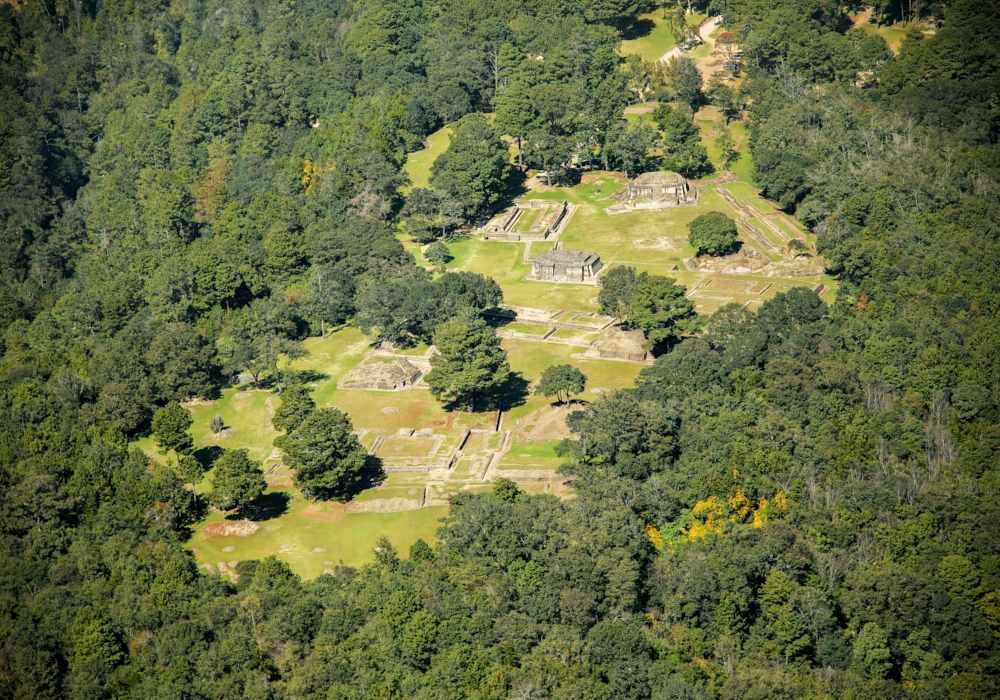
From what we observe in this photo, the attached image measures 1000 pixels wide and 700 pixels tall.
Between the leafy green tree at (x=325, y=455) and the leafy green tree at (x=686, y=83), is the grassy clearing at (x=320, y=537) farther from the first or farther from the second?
the leafy green tree at (x=686, y=83)

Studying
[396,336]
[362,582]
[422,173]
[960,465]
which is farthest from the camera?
[422,173]

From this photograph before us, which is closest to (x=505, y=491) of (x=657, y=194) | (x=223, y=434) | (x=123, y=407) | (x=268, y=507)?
(x=268, y=507)

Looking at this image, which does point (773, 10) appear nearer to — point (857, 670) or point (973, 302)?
point (973, 302)

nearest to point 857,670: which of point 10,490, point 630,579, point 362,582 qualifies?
point 630,579

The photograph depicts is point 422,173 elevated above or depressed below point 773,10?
below

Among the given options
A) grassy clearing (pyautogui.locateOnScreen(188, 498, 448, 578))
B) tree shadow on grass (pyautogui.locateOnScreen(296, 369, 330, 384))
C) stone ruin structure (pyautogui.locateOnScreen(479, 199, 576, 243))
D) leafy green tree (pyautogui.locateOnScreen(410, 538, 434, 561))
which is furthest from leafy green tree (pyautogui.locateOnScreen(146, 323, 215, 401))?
stone ruin structure (pyautogui.locateOnScreen(479, 199, 576, 243))

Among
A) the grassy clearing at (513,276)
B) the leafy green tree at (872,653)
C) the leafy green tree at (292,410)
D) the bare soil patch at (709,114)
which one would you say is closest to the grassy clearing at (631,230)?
the grassy clearing at (513,276)

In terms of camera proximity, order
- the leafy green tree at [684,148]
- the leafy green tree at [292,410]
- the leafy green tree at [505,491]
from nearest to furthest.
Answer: the leafy green tree at [505,491]
the leafy green tree at [292,410]
the leafy green tree at [684,148]
